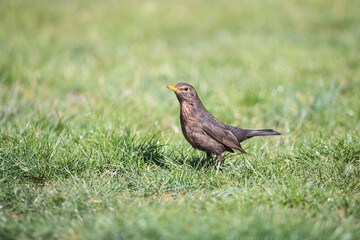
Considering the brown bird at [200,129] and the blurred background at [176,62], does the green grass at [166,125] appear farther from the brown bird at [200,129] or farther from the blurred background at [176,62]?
the brown bird at [200,129]

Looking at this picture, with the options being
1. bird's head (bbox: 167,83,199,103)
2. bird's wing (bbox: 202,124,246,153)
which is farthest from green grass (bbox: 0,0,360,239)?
bird's head (bbox: 167,83,199,103)

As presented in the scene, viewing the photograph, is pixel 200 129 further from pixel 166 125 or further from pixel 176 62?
pixel 176 62

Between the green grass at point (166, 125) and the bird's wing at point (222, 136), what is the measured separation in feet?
0.71

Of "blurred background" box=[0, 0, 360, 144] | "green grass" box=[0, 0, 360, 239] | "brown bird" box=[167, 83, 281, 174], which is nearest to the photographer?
"green grass" box=[0, 0, 360, 239]

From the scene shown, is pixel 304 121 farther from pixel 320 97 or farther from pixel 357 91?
pixel 357 91

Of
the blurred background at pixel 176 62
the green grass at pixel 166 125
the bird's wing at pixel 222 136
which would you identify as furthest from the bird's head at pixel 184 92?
the blurred background at pixel 176 62

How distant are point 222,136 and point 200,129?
10.3 inches

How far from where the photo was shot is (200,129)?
12.9 feet

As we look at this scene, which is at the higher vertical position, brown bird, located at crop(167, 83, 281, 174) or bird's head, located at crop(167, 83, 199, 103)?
bird's head, located at crop(167, 83, 199, 103)

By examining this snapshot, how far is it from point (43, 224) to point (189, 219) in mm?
1084

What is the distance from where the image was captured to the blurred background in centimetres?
554

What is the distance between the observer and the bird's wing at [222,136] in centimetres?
395

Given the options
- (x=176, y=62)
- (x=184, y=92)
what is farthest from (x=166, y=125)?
(x=176, y=62)

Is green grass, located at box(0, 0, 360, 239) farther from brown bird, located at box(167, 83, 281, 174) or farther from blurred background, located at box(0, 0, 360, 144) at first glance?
brown bird, located at box(167, 83, 281, 174)
